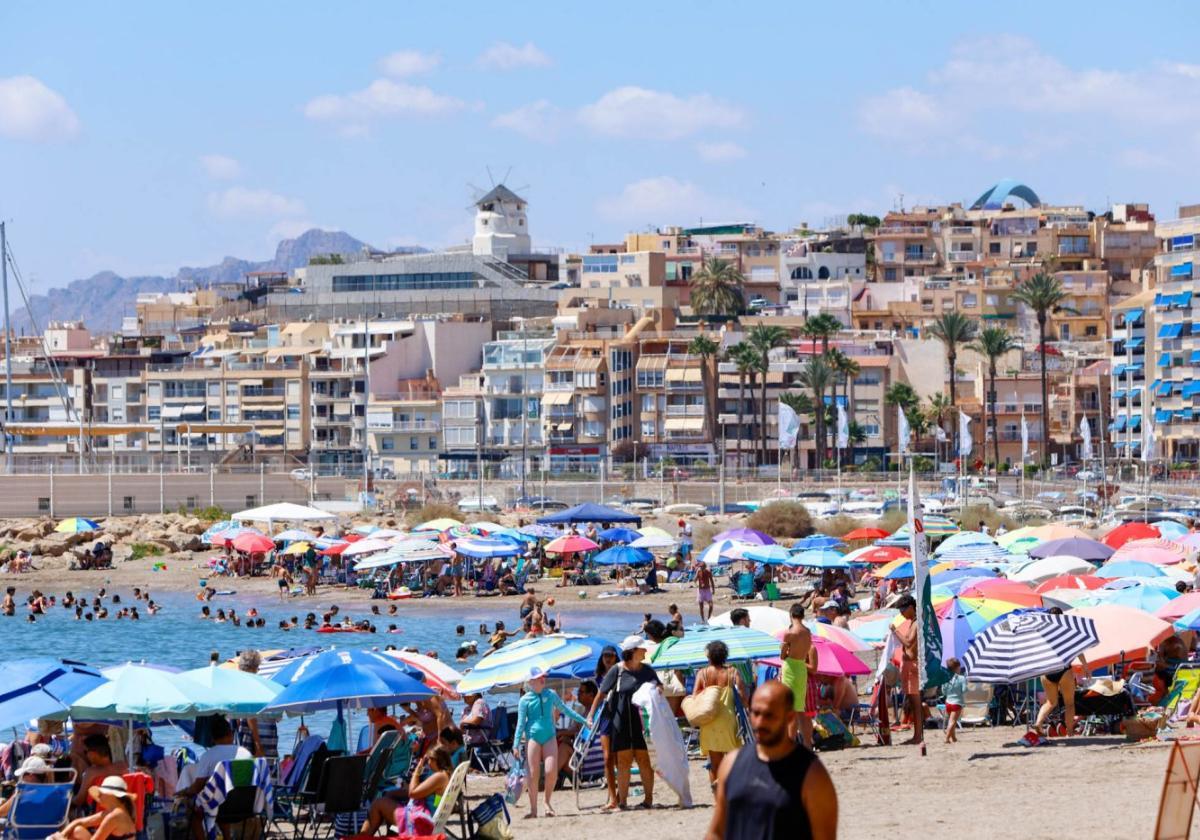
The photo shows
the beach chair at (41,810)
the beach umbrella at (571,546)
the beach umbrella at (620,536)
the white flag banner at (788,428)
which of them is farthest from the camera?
the white flag banner at (788,428)

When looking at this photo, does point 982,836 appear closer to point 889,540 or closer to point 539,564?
point 889,540

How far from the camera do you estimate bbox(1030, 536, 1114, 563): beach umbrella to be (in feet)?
112

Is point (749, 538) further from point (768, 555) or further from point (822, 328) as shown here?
point (822, 328)

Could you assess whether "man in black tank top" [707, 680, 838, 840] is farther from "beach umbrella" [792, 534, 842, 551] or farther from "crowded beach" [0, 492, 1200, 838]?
"beach umbrella" [792, 534, 842, 551]

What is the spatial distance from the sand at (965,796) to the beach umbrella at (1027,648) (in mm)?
618

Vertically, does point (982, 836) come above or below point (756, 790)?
Result: below

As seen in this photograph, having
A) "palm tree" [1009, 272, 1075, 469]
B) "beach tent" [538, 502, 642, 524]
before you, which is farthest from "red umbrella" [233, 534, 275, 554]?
"palm tree" [1009, 272, 1075, 469]

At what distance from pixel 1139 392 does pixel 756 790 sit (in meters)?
92.2

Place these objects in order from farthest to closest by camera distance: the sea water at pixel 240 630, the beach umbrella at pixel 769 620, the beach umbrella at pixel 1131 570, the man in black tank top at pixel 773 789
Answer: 1. the sea water at pixel 240 630
2. the beach umbrella at pixel 1131 570
3. the beach umbrella at pixel 769 620
4. the man in black tank top at pixel 773 789

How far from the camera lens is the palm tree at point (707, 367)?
3917 inches

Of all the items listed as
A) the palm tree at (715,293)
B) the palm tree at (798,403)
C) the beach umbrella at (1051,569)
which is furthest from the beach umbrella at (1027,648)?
the palm tree at (715,293)

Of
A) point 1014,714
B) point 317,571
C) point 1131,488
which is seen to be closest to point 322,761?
point 1014,714

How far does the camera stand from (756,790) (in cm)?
698

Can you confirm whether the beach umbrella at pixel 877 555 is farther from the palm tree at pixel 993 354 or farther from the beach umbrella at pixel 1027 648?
the palm tree at pixel 993 354
